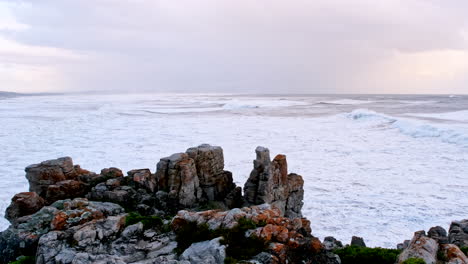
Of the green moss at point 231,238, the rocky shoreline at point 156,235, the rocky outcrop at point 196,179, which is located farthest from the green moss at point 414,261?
the rocky outcrop at point 196,179

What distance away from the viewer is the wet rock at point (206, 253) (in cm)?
694

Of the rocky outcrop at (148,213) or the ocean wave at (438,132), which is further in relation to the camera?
the ocean wave at (438,132)

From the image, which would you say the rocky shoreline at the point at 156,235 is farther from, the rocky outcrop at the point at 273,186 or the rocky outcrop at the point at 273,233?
the rocky outcrop at the point at 273,186

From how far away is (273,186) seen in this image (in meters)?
14.7

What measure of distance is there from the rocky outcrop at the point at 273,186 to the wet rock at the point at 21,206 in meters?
7.68

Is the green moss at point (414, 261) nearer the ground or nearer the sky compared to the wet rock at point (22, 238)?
nearer the sky

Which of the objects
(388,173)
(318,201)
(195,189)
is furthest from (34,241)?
(388,173)

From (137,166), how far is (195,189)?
41.5ft

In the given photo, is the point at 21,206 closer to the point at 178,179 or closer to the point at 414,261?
the point at 178,179

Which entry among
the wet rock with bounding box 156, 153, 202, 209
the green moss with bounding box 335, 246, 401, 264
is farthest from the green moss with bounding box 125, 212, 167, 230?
the green moss with bounding box 335, 246, 401, 264

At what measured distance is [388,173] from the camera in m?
23.9

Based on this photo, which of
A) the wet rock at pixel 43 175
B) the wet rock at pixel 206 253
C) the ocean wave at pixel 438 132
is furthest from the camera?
the ocean wave at pixel 438 132

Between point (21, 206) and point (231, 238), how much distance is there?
747 cm

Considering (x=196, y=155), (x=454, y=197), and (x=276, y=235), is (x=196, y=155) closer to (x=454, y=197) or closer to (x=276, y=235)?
(x=276, y=235)
